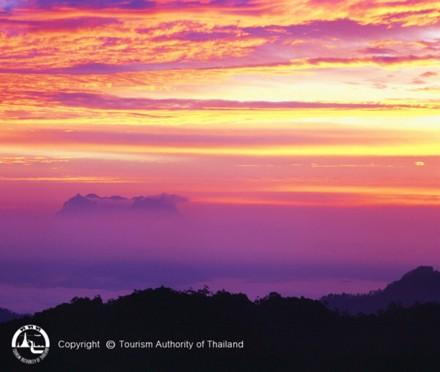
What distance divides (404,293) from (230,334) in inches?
2605

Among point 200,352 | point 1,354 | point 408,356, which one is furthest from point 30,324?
point 408,356

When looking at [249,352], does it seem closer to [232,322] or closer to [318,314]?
[232,322]

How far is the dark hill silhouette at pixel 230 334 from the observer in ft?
169

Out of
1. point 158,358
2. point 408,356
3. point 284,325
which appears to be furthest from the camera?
point 284,325

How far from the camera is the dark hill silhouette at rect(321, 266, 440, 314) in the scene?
114 m

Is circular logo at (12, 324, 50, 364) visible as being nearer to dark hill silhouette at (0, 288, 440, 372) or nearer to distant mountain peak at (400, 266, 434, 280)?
dark hill silhouette at (0, 288, 440, 372)

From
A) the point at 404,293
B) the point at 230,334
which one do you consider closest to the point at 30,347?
the point at 230,334

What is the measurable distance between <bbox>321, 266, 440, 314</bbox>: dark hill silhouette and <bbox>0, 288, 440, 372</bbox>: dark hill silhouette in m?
45.9

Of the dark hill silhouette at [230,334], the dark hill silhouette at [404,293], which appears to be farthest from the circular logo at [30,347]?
the dark hill silhouette at [404,293]

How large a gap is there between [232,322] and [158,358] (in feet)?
30.7

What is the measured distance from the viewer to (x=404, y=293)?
11806cm

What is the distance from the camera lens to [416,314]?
68625 millimetres

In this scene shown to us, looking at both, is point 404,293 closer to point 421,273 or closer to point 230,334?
point 421,273

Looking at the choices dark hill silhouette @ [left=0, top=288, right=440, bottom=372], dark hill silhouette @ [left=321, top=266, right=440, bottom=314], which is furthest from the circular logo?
dark hill silhouette @ [left=321, top=266, right=440, bottom=314]
